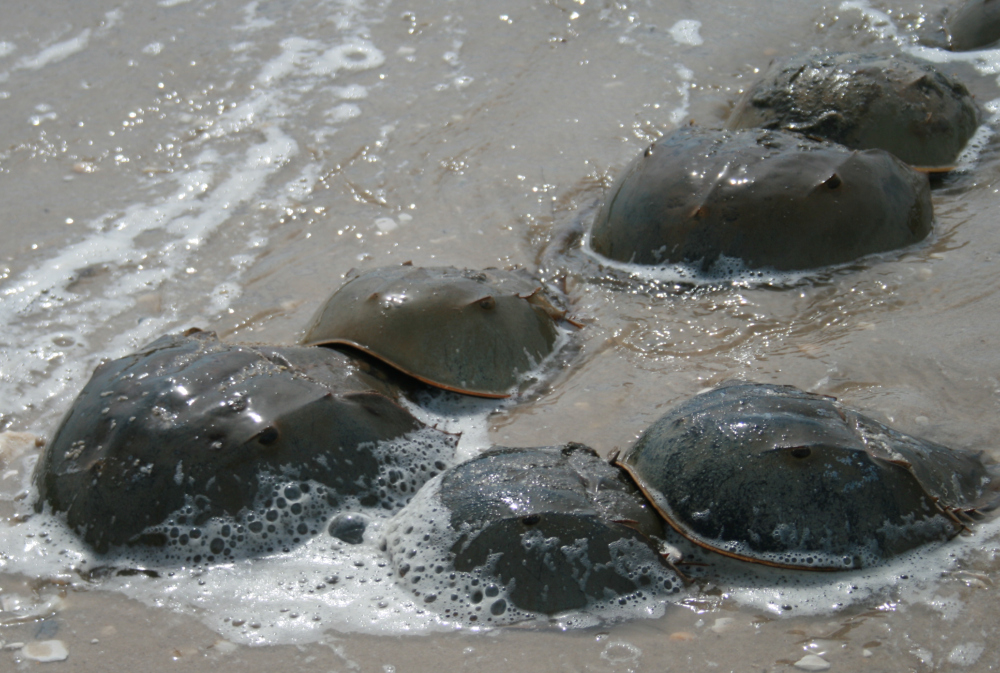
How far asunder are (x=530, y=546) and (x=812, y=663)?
2.08 feet

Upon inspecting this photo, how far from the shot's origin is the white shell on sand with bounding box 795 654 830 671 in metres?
1.82

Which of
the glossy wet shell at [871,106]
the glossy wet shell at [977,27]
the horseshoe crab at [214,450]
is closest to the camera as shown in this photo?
the horseshoe crab at [214,450]

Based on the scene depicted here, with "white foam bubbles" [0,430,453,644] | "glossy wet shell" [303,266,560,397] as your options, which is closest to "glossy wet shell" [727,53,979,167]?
"glossy wet shell" [303,266,560,397]

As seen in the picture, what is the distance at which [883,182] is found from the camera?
11.0 feet

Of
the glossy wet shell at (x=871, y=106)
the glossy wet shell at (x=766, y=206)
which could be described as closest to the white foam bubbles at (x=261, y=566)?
the glossy wet shell at (x=766, y=206)

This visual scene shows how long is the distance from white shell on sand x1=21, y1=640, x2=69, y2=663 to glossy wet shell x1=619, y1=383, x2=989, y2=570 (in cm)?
139

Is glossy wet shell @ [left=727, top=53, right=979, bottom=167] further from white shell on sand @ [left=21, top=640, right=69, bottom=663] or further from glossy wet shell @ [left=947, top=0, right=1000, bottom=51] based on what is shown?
white shell on sand @ [left=21, top=640, right=69, bottom=663]

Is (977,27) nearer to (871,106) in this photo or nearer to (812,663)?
(871,106)

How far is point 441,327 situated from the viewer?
2764 mm

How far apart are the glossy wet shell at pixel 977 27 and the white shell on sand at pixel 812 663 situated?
14.5 ft

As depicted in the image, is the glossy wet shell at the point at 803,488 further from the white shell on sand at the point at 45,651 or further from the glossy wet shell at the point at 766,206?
the white shell on sand at the point at 45,651

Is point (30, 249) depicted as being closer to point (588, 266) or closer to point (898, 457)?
point (588, 266)

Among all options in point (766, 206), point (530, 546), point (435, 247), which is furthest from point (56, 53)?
point (530, 546)

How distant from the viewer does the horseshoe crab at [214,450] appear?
7.23ft
